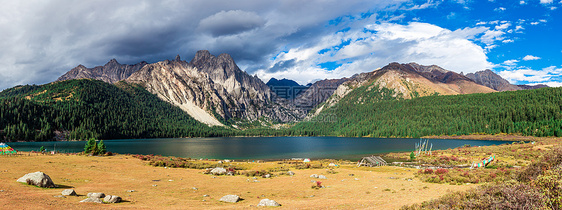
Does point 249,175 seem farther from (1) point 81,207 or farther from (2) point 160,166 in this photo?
(1) point 81,207

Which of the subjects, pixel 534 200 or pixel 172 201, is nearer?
pixel 534 200

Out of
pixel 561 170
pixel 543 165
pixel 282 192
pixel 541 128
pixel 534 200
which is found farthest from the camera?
pixel 541 128

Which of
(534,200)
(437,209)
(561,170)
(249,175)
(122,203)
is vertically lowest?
(249,175)

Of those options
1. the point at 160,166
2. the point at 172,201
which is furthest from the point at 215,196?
the point at 160,166

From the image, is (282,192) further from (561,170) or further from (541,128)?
(541,128)

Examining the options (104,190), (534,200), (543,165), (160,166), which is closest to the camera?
(534,200)

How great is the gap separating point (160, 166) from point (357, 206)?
150 feet

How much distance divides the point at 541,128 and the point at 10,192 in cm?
26602

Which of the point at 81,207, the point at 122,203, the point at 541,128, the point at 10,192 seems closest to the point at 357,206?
the point at 122,203

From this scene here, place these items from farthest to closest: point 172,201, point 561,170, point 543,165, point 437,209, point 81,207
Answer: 1. point 172,201
2. point 81,207
3. point 543,165
4. point 437,209
5. point 561,170

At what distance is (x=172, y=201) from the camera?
22953 millimetres

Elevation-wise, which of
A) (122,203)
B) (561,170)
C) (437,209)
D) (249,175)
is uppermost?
(561,170)

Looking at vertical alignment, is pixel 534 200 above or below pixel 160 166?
above

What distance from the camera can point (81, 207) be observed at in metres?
17.6
